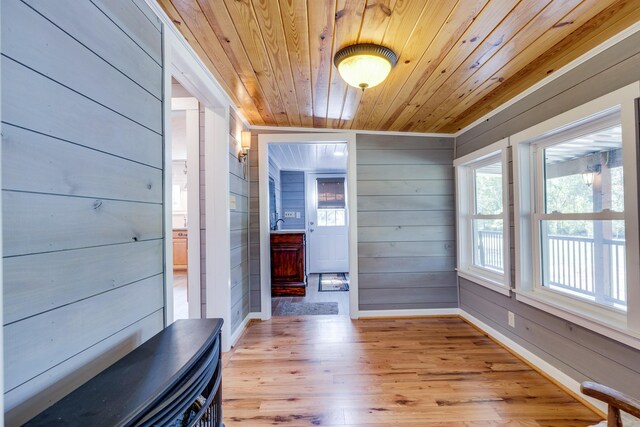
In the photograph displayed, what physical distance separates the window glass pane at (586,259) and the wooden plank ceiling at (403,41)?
1073 millimetres

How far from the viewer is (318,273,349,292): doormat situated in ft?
15.1

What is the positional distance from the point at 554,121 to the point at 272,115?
226 cm

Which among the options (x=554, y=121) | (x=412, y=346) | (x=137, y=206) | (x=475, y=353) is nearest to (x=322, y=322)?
(x=412, y=346)

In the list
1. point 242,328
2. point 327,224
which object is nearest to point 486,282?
point 242,328

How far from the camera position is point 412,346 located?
2527mm

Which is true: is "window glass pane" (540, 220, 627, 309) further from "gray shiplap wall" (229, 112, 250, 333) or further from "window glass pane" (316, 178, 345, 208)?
"window glass pane" (316, 178, 345, 208)

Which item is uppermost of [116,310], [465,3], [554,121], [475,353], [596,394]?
[465,3]

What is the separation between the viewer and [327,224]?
19.5 ft

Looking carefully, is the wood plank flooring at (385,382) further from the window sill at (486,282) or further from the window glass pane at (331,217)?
the window glass pane at (331,217)

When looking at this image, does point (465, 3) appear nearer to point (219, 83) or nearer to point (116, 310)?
point (219, 83)

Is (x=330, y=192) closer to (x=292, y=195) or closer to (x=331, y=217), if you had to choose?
(x=331, y=217)

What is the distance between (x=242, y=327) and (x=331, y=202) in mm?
3549

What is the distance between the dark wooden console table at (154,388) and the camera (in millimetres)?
686

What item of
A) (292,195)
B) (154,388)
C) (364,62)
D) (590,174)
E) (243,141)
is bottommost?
(154,388)
